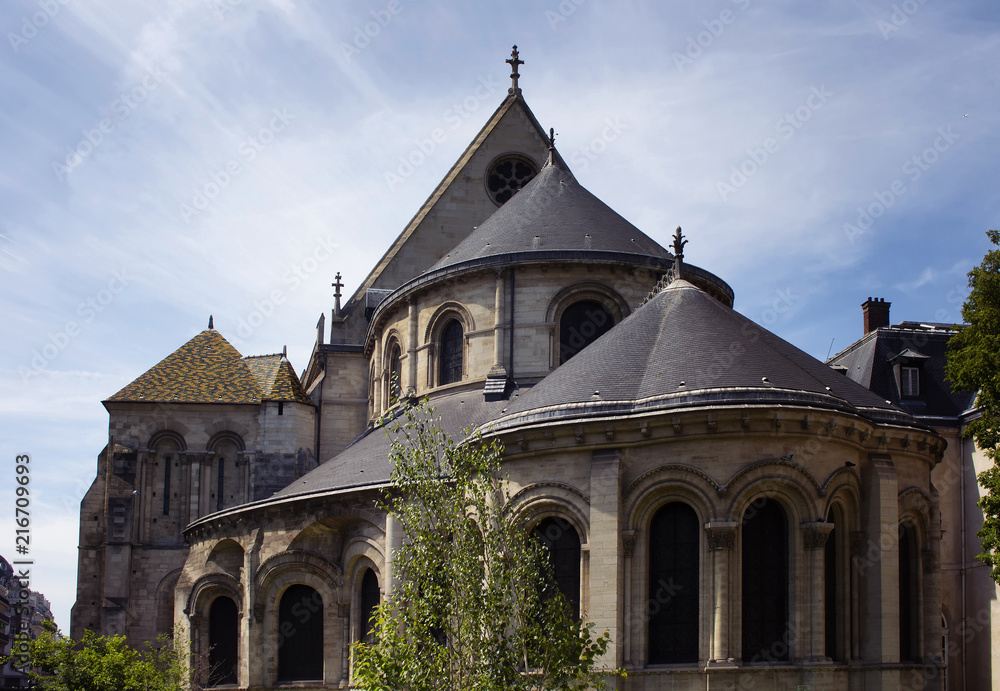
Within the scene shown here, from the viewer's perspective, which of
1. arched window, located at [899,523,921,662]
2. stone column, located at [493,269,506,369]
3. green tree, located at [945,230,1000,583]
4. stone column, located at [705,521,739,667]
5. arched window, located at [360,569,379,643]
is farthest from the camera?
stone column, located at [493,269,506,369]

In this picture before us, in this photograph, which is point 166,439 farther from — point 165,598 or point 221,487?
point 165,598

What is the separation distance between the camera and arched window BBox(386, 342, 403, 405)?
3322 cm

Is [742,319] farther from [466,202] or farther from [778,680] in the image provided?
[466,202]

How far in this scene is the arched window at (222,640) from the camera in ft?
99.6

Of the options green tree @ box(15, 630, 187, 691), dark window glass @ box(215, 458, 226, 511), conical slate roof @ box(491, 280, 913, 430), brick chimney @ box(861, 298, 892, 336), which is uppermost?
brick chimney @ box(861, 298, 892, 336)

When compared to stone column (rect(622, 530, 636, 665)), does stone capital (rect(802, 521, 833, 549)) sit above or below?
above

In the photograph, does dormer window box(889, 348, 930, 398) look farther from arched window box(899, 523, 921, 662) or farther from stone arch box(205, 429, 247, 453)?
stone arch box(205, 429, 247, 453)

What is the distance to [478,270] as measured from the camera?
31.0 meters

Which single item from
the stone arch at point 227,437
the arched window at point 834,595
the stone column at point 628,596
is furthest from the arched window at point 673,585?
the stone arch at point 227,437

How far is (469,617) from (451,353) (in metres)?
14.4

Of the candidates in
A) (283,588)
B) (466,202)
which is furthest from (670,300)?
(466,202)

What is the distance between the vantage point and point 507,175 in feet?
134

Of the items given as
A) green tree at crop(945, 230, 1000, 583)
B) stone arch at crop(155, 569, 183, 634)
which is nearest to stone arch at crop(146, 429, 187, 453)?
stone arch at crop(155, 569, 183, 634)

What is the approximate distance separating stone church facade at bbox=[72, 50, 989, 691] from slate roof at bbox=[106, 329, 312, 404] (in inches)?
4.2
